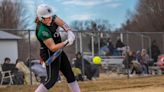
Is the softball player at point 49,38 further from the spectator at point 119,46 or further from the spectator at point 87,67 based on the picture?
the spectator at point 119,46

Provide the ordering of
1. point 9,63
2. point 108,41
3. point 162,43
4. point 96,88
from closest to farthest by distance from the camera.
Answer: point 96,88 < point 9,63 < point 108,41 < point 162,43

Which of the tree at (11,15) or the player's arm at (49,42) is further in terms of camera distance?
the tree at (11,15)

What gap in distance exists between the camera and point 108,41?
2009cm

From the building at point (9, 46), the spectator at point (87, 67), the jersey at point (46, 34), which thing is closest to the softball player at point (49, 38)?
the jersey at point (46, 34)

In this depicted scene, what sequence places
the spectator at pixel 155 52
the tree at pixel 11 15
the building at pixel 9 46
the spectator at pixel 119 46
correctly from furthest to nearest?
the tree at pixel 11 15, the spectator at pixel 155 52, the spectator at pixel 119 46, the building at pixel 9 46

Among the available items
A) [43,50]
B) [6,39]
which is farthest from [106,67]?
[43,50]

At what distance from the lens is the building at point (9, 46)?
16.7m

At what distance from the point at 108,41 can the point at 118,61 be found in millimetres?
1178

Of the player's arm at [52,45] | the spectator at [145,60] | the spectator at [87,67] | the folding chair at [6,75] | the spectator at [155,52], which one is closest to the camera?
the player's arm at [52,45]

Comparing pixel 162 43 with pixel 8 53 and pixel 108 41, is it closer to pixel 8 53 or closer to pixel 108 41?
pixel 108 41

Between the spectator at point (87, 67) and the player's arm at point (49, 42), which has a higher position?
the player's arm at point (49, 42)

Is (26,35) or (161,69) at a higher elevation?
(26,35)

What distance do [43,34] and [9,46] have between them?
994 cm

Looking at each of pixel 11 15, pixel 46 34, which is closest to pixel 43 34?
pixel 46 34
